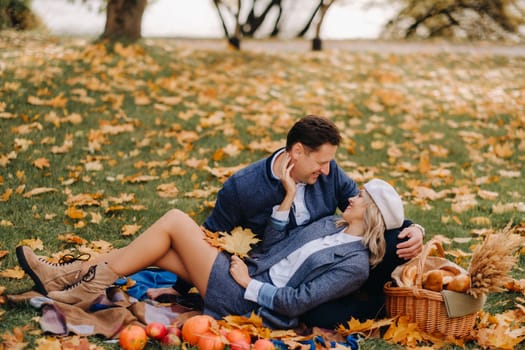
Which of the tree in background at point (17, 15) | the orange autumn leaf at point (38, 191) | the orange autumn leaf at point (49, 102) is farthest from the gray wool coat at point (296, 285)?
the tree in background at point (17, 15)

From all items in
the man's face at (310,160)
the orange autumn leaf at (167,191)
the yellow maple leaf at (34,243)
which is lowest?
the yellow maple leaf at (34,243)

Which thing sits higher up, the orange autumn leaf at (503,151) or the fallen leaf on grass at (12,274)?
the orange autumn leaf at (503,151)

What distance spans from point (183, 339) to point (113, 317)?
401 mm

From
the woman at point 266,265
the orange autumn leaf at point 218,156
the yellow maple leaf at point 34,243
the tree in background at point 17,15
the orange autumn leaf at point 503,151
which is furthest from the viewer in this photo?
the tree in background at point 17,15

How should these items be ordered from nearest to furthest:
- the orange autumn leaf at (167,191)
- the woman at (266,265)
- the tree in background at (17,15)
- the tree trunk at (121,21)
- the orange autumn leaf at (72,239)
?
1. the woman at (266,265)
2. the orange autumn leaf at (72,239)
3. the orange autumn leaf at (167,191)
4. the tree trunk at (121,21)
5. the tree in background at (17,15)

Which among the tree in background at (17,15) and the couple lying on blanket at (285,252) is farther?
the tree in background at (17,15)

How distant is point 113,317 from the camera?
299cm

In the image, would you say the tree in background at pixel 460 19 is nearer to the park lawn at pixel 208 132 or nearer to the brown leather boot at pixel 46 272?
the park lawn at pixel 208 132

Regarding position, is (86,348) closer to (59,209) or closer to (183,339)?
(183,339)

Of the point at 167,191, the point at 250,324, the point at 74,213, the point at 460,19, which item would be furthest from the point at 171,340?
the point at 460,19

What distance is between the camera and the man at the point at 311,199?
3166 mm

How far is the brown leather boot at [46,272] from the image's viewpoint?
3.14 m

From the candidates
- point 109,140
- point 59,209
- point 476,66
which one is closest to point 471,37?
point 476,66

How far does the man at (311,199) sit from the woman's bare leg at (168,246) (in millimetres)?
318
